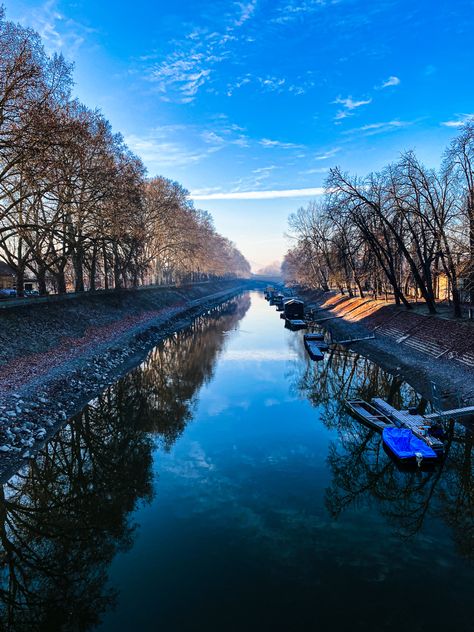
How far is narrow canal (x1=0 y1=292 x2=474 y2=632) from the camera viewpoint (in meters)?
8.02

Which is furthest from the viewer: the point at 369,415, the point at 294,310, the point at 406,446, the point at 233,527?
the point at 294,310

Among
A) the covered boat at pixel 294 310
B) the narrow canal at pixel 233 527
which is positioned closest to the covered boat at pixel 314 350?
the narrow canal at pixel 233 527

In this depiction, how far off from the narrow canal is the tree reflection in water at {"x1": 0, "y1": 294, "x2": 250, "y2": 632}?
0.05 metres

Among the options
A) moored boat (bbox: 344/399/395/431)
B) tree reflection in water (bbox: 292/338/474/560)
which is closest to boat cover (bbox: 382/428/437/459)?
tree reflection in water (bbox: 292/338/474/560)

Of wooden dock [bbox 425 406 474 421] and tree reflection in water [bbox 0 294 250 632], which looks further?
wooden dock [bbox 425 406 474 421]

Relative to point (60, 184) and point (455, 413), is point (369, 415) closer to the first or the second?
point (455, 413)

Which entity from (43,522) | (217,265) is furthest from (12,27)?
(217,265)

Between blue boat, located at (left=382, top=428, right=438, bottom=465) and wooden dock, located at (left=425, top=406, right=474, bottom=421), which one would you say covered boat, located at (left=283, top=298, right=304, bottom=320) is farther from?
blue boat, located at (left=382, top=428, right=438, bottom=465)

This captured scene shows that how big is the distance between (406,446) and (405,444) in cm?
10

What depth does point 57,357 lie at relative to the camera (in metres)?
24.4

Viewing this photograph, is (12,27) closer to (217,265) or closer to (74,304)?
(74,304)

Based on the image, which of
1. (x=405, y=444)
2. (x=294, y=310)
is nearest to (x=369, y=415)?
(x=405, y=444)

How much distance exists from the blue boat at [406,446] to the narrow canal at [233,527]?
2.04 feet

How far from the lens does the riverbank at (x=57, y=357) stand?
15.3m
